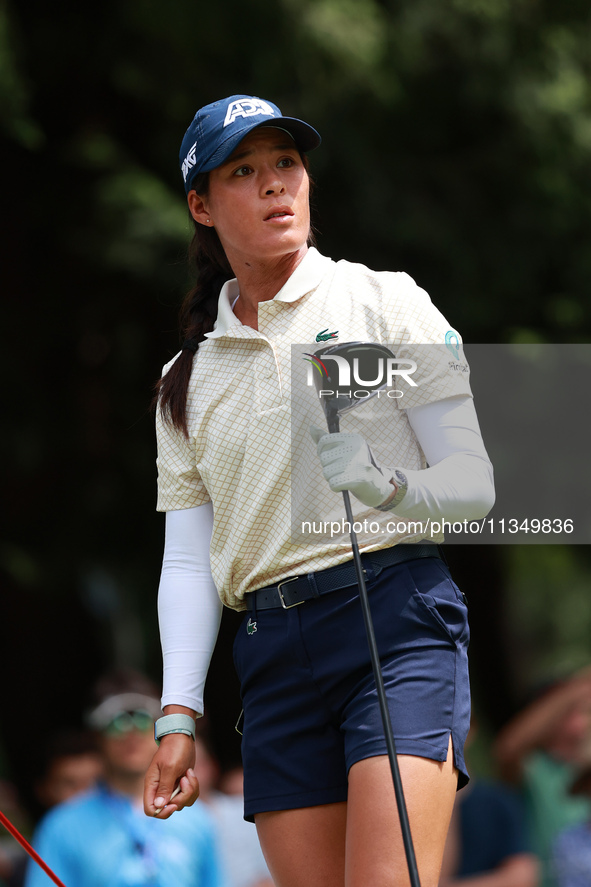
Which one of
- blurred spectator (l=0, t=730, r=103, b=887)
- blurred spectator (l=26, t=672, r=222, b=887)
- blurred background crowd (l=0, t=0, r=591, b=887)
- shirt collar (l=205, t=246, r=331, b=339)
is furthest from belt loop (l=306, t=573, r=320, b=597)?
blurred background crowd (l=0, t=0, r=591, b=887)

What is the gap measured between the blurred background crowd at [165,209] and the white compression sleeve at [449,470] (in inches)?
166

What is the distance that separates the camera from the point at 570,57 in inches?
295

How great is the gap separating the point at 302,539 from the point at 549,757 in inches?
116

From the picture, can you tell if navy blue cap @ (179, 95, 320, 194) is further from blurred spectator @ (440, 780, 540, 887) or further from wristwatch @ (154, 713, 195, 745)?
blurred spectator @ (440, 780, 540, 887)

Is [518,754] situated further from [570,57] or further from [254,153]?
[570,57]

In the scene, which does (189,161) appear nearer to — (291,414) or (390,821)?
(291,414)

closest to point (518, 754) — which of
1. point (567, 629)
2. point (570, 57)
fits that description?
point (570, 57)

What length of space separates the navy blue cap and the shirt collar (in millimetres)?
263

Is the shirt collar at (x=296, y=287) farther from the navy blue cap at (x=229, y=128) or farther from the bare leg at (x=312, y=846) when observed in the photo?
the bare leg at (x=312, y=846)

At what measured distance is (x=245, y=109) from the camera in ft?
8.11

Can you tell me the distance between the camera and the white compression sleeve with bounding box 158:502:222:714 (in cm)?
255

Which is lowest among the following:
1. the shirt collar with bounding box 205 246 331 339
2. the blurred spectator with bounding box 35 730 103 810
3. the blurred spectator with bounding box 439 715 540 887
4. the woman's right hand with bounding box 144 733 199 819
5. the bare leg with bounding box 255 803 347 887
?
the blurred spectator with bounding box 439 715 540 887

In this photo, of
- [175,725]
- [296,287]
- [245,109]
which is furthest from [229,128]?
[175,725]

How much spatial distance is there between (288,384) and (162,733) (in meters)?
0.82
